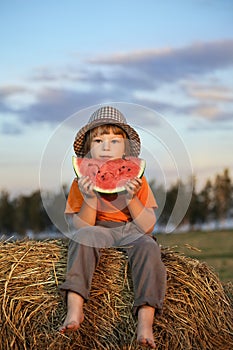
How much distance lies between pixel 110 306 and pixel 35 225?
25164 millimetres

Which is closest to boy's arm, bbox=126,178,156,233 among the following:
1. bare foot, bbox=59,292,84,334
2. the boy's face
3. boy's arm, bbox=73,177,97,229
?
boy's arm, bbox=73,177,97,229

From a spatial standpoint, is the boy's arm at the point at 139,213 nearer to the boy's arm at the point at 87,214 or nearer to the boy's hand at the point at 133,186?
the boy's hand at the point at 133,186

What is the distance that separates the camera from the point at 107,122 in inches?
232

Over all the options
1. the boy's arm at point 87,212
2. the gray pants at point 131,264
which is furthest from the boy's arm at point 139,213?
the boy's arm at point 87,212

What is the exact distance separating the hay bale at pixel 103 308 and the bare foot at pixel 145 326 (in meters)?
0.21

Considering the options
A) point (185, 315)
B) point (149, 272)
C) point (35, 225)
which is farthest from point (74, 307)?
point (35, 225)

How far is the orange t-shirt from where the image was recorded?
228 inches

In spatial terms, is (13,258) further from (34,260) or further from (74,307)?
(74,307)

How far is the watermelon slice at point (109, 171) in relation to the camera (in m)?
5.67

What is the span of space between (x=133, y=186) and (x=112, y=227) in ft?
1.40

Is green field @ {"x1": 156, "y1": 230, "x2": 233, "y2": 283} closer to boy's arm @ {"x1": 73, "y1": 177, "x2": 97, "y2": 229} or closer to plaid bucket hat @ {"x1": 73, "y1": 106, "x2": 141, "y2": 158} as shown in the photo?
plaid bucket hat @ {"x1": 73, "y1": 106, "x2": 141, "y2": 158}

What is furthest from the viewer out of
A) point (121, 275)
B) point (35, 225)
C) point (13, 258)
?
point (35, 225)

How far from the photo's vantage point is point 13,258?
5914 mm

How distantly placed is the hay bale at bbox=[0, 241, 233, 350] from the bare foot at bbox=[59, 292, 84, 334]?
18 cm
